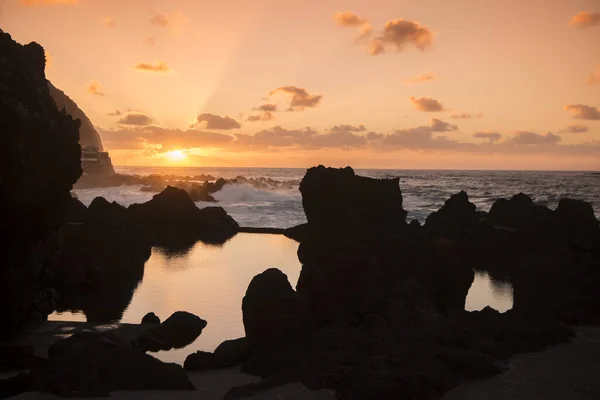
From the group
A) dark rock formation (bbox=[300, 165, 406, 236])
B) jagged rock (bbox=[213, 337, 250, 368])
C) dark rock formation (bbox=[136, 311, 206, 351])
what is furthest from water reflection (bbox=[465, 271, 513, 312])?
dark rock formation (bbox=[136, 311, 206, 351])

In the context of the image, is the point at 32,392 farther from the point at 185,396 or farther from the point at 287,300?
the point at 287,300

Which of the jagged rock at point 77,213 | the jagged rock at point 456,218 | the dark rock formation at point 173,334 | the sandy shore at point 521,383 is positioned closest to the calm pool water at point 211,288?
the dark rock formation at point 173,334

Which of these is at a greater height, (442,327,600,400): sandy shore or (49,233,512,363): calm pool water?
(442,327,600,400): sandy shore

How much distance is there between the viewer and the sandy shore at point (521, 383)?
11648 millimetres

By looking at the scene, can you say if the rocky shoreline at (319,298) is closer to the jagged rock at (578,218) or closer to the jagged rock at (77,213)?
the jagged rock at (578,218)

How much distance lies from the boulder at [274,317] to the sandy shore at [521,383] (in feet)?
5.16

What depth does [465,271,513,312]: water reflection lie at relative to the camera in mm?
24953

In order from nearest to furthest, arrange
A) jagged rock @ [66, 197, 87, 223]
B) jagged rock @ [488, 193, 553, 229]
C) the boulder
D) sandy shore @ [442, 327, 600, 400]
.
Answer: sandy shore @ [442, 327, 600, 400]
the boulder
jagged rock @ [66, 197, 87, 223]
jagged rock @ [488, 193, 553, 229]

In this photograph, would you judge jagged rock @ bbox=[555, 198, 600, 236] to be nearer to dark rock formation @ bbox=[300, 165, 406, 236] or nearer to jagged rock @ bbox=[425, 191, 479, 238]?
dark rock formation @ bbox=[300, 165, 406, 236]

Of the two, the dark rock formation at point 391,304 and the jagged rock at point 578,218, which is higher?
the jagged rock at point 578,218

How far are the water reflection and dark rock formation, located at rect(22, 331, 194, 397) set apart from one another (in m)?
15.1

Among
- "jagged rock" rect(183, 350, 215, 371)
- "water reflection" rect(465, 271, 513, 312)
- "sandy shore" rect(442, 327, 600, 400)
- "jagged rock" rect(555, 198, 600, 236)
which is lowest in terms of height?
"water reflection" rect(465, 271, 513, 312)

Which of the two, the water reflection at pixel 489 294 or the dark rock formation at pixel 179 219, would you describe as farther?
the dark rock formation at pixel 179 219

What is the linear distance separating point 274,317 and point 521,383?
7340 mm
